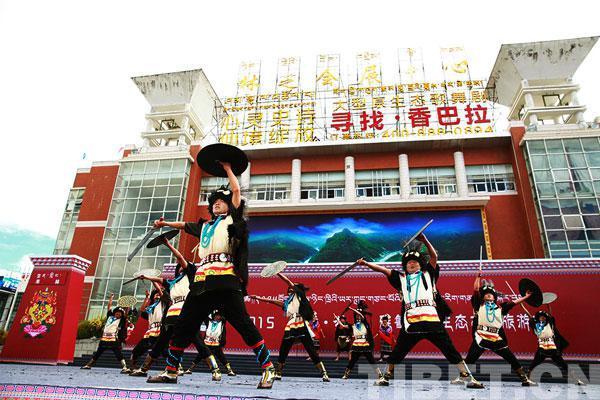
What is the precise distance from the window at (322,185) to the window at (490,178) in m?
7.59

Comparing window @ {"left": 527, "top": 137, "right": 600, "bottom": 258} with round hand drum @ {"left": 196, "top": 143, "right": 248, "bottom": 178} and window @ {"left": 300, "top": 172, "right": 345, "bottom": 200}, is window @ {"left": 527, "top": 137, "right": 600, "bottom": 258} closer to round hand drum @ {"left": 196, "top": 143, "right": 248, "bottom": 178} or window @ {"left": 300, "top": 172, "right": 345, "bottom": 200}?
window @ {"left": 300, "top": 172, "right": 345, "bottom": 200}

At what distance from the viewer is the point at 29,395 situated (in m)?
3.22

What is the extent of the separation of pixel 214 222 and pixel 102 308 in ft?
67.4

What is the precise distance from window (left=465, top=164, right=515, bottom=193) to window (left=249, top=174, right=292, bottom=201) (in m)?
11.0

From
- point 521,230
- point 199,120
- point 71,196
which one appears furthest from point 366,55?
point 71,196

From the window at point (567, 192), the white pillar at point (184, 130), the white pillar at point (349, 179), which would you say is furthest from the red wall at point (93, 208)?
the window at point (567, 192)

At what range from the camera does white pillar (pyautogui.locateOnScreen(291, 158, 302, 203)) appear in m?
23.2

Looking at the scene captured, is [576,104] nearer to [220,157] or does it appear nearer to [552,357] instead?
[552,357]

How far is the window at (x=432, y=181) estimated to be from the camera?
73.2ft

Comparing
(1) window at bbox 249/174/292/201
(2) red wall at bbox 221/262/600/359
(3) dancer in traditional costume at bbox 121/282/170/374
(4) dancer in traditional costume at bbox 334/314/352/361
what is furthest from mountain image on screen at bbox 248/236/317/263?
(3) dancer in traditional costume at bbox 121/282/170/374

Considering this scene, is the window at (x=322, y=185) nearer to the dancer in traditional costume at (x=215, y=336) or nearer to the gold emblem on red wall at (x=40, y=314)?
the dancer in traditional costume at (x=215, y=336)

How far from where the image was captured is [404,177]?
22594 millimetres

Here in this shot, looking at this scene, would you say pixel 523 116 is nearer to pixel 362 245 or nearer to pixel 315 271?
pixel 362 245

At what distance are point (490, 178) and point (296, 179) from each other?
37.7 feet
